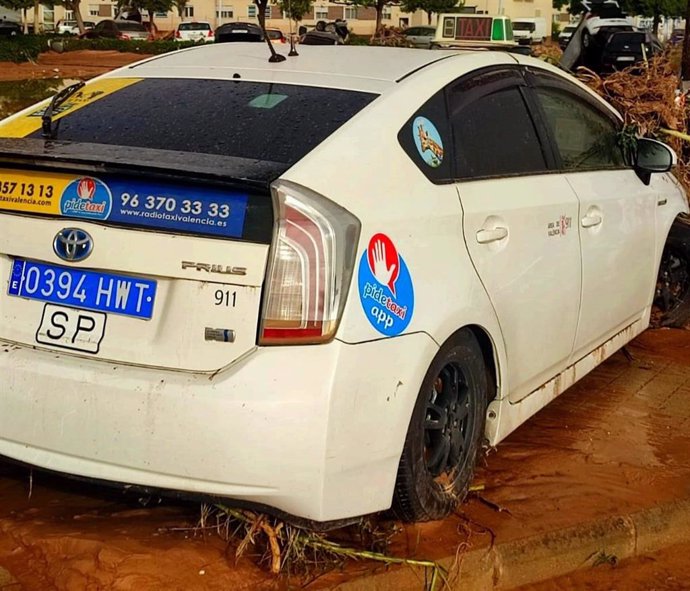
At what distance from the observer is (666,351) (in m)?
5.68

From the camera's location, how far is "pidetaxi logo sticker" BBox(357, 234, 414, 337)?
9.20 ft

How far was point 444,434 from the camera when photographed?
3.34m

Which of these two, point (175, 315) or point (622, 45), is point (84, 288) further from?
point (622, 45)

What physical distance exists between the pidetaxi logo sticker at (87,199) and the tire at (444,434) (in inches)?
43.5

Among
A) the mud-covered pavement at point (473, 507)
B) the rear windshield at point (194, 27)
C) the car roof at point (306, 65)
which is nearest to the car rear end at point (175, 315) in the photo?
the mud-covered pavement at point (473, 507)

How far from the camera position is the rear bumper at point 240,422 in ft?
8.83

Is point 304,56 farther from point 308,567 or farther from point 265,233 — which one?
point 308,567

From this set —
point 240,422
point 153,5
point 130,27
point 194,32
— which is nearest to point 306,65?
point 240,422

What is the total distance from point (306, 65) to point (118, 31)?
49.1m

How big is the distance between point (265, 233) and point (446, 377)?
3.00 feet

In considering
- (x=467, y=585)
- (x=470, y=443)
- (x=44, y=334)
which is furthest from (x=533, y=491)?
(x=44, y=334)

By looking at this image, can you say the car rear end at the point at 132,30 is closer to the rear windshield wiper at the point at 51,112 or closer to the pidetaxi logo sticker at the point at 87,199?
the rear windshield wiper at the point at 51,112

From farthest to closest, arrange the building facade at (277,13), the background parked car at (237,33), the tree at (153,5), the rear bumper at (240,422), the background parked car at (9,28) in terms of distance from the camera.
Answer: the building facade at (277,13)
the tree at (153,5)
the background parked car at (9,28)
the background parked car at (237,33)
the rear bumper at (240,422)

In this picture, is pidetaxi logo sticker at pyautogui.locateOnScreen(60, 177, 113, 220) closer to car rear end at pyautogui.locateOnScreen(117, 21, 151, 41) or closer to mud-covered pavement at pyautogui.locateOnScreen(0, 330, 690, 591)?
mud-covered pavement at pyautogui.locateOnScreen(0, 330, 690, 591)
